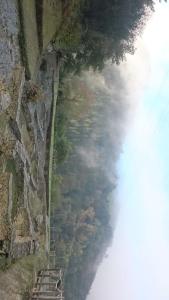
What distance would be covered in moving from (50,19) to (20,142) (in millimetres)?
3365

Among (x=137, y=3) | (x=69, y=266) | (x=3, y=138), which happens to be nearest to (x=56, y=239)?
(x=69, y=266)

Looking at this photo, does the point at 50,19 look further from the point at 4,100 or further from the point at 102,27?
the point at 4,100

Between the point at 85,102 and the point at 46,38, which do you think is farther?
the point at 85,102

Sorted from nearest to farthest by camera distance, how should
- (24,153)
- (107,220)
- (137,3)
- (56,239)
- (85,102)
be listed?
1. (24,153)
2. (137,3)
3. (85,102)
4. (56,239)
5. (107,220)

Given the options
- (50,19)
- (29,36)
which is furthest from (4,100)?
(50,19)

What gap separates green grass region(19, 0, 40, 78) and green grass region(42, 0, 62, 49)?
36 centimetres

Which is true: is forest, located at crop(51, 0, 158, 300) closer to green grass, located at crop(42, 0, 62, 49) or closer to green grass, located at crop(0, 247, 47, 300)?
green grass, located at crop(42, 0, 62, 49)

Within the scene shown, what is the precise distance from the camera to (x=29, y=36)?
1238 centimetres

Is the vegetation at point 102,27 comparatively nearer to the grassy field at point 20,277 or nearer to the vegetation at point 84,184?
the vegetation at point 84,184

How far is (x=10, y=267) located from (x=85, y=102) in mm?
11049

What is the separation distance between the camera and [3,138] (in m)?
9.87

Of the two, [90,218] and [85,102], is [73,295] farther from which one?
[85,102]

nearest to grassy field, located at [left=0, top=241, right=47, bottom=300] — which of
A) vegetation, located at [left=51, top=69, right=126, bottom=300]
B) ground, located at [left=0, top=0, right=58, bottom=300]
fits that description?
ground, located at [left=0, top=0, right=58, bottom=300]

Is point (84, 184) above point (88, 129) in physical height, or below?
below
